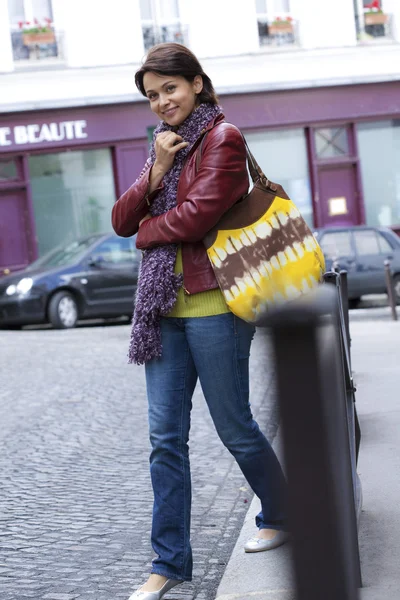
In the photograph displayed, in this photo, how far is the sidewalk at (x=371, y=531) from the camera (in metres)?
3.75

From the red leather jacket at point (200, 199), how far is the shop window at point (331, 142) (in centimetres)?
2154

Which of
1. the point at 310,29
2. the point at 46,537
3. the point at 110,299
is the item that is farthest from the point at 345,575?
the point at 310,29

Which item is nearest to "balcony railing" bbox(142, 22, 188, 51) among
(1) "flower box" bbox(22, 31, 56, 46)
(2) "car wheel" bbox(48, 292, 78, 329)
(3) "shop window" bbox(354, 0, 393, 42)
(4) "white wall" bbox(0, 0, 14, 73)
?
(1) "flower box" bbox(22, 31, 56, 46)

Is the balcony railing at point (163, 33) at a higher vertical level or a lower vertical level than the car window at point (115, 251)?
higher

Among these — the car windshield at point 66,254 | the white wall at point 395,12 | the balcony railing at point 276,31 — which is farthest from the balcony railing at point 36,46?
the white wall at point 395,12

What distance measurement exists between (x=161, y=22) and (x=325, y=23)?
11.7ft

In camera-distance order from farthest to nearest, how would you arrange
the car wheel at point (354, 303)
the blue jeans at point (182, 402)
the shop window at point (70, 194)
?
the shop window at point (70, 194)
the car wheel at point (354, 303)
the blue jeans at point (182, 402)

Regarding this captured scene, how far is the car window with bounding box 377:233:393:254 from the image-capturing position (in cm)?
1952

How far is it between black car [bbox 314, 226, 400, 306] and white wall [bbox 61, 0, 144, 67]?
6.96 metres

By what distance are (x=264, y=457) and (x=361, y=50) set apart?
22.2m

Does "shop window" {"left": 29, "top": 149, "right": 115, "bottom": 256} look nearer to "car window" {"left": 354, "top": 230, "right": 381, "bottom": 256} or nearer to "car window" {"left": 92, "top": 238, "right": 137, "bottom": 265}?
"car window" {"left": 92, "top": 238, "right": 137, "bottom": 265}

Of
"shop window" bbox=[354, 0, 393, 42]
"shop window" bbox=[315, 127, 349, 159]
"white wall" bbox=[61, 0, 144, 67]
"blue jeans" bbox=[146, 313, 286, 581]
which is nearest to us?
"blue jeans" bbox=[146, 313, 286, 581]

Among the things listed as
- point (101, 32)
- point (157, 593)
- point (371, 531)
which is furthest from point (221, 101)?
point (157, 593)

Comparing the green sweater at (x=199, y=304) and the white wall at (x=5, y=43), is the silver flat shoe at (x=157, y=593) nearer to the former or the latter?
the green sweater at (x=199, y=304)
